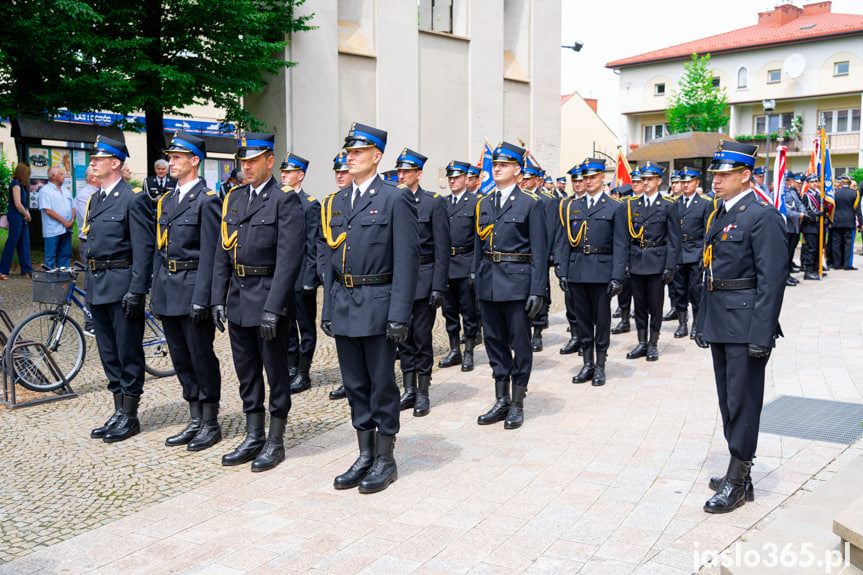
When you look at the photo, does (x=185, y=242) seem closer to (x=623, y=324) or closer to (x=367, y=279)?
(x=367, y=279)

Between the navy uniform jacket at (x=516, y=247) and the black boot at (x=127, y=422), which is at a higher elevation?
the navy uniform jacket at (x=516, y=247)

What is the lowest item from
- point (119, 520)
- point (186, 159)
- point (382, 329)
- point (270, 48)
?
point (119, 520)

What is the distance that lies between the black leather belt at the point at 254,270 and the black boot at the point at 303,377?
8.40ft

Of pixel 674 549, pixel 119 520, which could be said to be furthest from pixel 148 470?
pixel 674 549

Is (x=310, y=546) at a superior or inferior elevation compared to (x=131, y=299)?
inferior

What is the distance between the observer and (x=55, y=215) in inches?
500

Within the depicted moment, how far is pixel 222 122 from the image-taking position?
17.0 metres

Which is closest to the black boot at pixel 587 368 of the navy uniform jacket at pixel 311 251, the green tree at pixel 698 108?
the navy uniform jacket at pixel 311 251

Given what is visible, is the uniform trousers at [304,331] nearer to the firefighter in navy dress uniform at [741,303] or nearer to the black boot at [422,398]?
the black boot at [422,398]

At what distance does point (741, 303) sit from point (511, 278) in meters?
2.13

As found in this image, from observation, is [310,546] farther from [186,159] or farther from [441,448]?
[186,159]

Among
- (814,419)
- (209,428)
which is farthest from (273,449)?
(814,419)

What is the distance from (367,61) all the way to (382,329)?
16.0 metres

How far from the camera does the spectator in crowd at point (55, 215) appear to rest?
41.6ft
